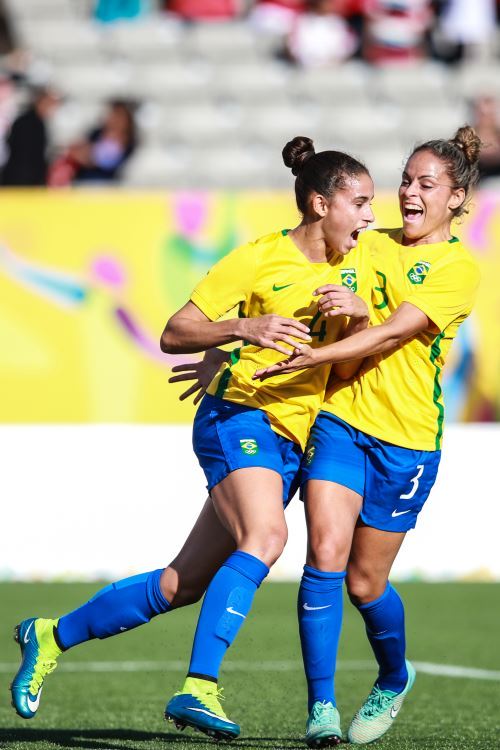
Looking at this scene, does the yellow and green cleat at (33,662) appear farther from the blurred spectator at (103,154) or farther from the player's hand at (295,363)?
the blurred spectator at (103,154)

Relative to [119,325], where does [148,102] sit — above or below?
above

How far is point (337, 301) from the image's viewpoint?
4.67 m

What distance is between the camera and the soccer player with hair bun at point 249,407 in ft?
15.3

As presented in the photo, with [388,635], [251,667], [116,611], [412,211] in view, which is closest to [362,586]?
[388,635]

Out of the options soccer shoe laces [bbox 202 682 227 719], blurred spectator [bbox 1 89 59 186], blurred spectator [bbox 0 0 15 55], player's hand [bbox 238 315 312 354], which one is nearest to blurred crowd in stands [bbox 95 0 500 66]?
blurred spectator [bbox 0 0 15 55]

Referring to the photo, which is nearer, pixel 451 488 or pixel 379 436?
pixel 379 436

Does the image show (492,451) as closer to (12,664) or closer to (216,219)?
(216,219)

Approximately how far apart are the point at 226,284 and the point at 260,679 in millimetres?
2846

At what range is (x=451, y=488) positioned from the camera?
399 inches

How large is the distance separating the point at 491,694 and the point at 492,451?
3.89 metres

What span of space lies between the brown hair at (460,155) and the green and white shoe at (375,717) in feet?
6.15

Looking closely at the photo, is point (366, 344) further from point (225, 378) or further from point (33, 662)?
point (33, 662)

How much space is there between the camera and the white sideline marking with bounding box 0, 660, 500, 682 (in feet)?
23.6

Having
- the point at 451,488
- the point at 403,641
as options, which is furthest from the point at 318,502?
the point at 451,488
